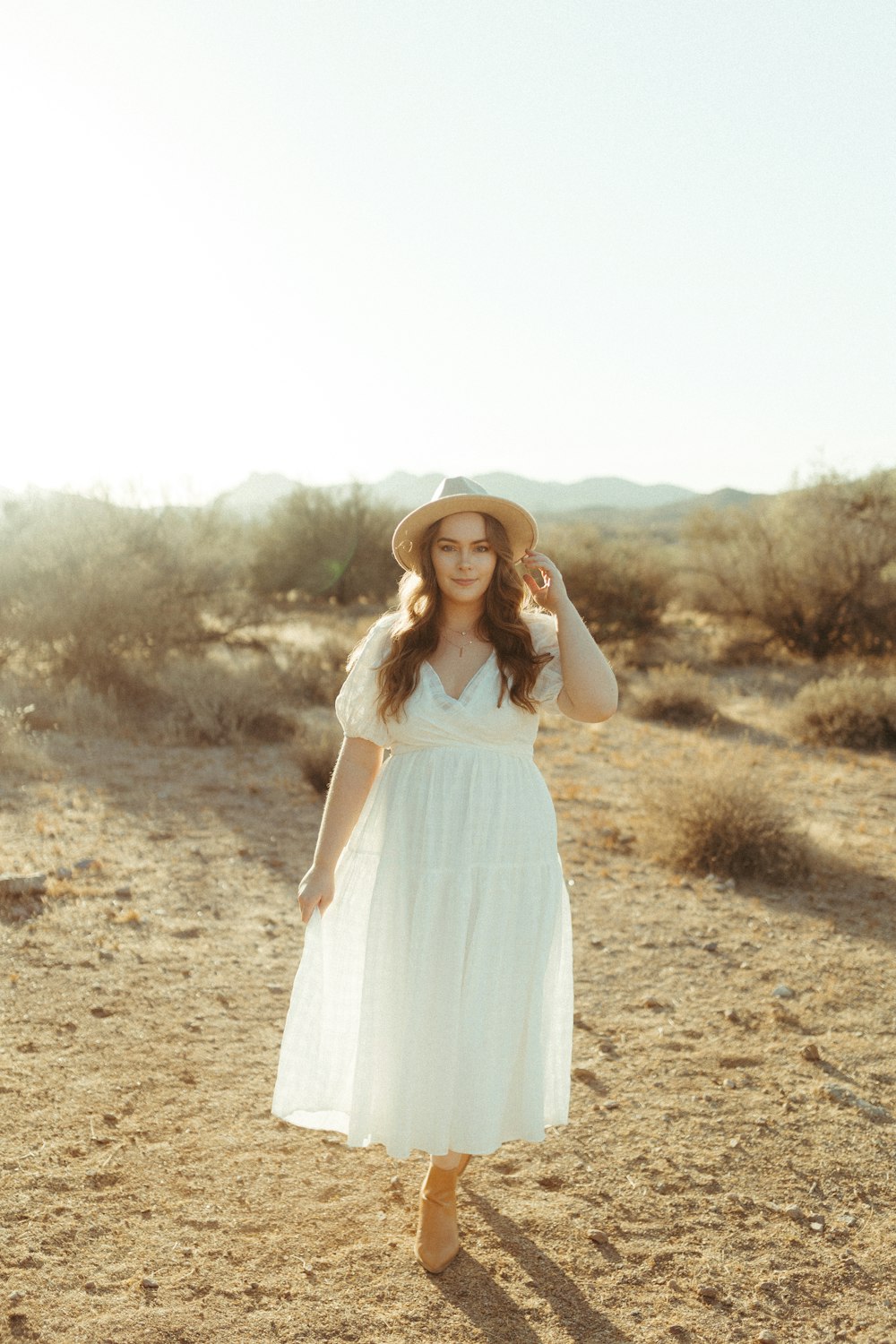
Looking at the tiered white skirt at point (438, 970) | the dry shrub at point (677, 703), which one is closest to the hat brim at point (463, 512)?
the tiered white skirt at point (438, 970)

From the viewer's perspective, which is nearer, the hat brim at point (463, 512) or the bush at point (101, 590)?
the hat brim at point (463, 512)

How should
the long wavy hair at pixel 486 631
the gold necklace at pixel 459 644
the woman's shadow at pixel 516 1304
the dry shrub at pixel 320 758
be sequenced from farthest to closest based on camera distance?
1. the dry shrub at pixel 320 758
2. the gold necklace at pixel 459 644
3. the long wavy hair at pixel 486 631
4. the woman's shadow at pixel 516 1304

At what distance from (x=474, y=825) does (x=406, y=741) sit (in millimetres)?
274

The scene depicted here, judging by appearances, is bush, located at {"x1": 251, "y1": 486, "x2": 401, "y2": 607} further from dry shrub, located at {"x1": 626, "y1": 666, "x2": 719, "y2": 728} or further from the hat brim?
the hat brim

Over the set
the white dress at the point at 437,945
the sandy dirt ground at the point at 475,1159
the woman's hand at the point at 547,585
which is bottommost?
the sandy dirt ground at the point at 475,1159

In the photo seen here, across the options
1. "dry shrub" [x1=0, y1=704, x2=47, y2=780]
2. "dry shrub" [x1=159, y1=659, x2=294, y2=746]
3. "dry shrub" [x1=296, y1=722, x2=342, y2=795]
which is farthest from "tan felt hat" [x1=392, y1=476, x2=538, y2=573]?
"dry shrub" [x1=159, y1=659, x2=294, y2=746]

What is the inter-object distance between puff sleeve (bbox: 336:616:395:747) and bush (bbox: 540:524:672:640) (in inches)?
554

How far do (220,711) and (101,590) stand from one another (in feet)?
8.32

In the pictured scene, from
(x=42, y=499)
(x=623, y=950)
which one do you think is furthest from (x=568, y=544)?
(x=623, y=950)

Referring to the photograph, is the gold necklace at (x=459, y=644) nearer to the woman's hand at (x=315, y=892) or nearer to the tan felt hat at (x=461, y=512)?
the tan felt hat at (x=461, y=512)

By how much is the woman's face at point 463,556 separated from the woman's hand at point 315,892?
0.75 metres

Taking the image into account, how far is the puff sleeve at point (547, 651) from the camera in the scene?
2.53 m

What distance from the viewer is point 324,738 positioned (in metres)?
7.98

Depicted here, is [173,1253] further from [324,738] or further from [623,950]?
[324,738]
